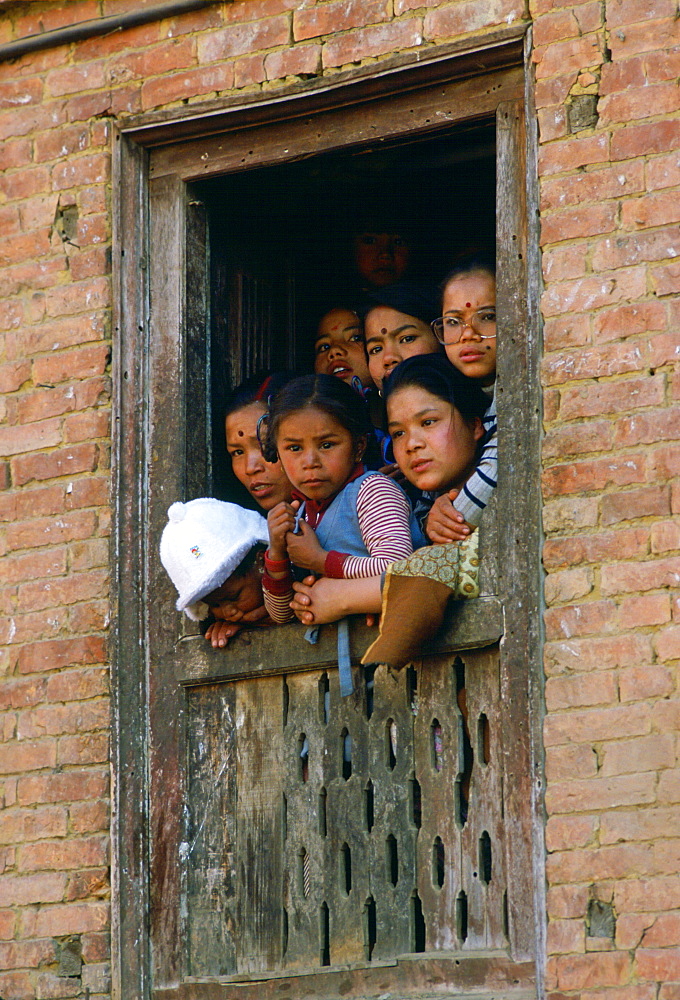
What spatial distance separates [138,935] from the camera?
5887 mm

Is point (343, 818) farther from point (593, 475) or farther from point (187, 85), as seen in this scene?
point (187, 85)

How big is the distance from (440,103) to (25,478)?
6.22 feet

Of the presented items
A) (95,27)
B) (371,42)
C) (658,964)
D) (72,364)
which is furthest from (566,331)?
(95,27)

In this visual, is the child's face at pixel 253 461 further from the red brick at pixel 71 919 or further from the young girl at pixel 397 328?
the red brick at pixel 71 919

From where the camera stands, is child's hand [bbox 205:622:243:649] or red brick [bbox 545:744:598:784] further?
child's hand [bbox 205:622:243:649]

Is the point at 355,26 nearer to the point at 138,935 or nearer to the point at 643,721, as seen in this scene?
the point at 643,721

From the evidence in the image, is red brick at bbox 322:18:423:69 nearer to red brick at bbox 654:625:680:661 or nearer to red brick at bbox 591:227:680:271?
red brick at bbox 591:227:680:271

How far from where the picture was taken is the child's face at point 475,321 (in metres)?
6.12

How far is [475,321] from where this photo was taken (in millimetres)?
6145

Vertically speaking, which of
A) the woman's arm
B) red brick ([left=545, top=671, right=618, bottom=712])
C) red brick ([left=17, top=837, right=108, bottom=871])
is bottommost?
red brick ([left=17, top=837, right=108, bottom=871])

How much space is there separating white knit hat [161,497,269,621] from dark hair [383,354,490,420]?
25.6 inches

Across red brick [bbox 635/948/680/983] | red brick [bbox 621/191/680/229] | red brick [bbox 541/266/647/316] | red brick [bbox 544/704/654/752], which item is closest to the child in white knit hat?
red brick [bbox 544/704/654/752]

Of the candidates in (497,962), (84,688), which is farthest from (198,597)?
(497,962)

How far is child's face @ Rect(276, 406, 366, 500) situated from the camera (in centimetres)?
609
